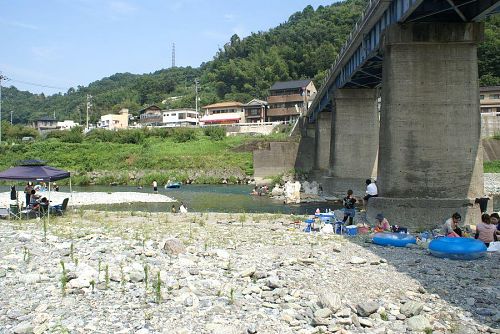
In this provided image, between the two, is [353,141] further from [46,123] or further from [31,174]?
[46,123]

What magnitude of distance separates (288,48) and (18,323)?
126538 millimetres

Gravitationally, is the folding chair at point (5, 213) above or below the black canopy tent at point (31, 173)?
below

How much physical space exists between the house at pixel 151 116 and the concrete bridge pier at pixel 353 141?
7796 centimetres

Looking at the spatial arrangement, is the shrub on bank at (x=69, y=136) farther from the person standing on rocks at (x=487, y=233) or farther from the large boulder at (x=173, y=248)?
the person standing on rocks at (x=487, y=233)

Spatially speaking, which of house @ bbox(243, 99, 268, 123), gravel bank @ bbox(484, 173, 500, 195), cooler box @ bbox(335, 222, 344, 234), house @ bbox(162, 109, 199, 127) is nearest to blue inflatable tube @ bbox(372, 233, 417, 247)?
cooler box @ bbox(335, 222, 344, 234)

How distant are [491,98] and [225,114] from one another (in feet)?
167

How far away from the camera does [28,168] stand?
21359 millimetres

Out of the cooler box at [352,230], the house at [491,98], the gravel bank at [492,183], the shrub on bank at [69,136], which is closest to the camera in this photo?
the cooler box at [352,230]

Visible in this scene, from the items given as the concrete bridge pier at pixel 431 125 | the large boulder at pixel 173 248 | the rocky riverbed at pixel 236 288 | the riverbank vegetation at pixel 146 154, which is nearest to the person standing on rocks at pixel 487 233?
the rocky riverbed at pixel 236 288

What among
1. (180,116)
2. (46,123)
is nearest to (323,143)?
(180,116)

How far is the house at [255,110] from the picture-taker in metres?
98.5

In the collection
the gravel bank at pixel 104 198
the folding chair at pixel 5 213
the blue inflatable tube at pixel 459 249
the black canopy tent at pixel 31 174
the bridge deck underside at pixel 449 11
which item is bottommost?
the gravel bank at pixel 104 198

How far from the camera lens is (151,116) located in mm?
120500

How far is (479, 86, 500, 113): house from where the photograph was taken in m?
77.1
